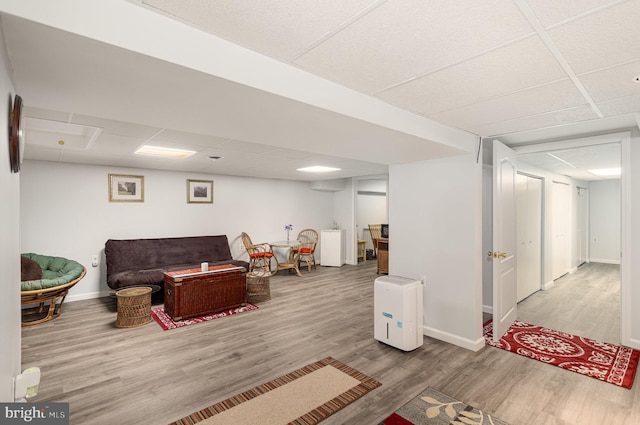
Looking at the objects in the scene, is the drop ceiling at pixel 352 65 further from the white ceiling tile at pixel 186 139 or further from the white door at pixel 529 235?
the white door at pixel 529 235

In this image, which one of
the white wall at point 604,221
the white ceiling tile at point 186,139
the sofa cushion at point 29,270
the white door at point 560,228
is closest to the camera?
the white ceiling tile at point 186,139

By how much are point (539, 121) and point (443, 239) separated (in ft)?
4.72

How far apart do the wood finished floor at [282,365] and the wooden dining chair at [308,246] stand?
2.69 m

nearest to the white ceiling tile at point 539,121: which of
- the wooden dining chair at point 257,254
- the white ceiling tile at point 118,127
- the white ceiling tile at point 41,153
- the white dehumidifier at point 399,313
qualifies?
the white dehumidifier at point 399,313

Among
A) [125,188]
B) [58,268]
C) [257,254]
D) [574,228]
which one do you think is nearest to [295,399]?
[58,268]

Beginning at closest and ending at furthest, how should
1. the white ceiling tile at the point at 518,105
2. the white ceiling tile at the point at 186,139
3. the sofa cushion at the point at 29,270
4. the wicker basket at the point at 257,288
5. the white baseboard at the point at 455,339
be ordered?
1. the white ceiling tile at the point at 518,105
2. the white ceiling tile at the point at 186,139
3. the white baseboard at the point at 455,339
4. the sofa cushion at the point at 29,270
5. the wicker basket at the point at 257,288

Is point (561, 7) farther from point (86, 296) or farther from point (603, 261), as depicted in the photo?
point (603, 261)

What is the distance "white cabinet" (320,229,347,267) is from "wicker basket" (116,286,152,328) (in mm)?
4656

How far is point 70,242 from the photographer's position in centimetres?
501

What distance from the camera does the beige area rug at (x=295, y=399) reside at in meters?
2.20

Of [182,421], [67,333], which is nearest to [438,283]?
[182,421]

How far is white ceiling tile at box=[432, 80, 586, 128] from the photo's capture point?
6.63 feet

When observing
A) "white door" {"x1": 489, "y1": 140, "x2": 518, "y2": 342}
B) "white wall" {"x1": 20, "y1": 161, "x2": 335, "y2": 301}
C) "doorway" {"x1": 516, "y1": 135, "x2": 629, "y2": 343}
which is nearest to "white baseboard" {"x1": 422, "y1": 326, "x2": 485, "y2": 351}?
"white door" {"x1": 489, "y1": 140, "x2": 518, "y2": 342}

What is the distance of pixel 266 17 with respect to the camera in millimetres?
1261
